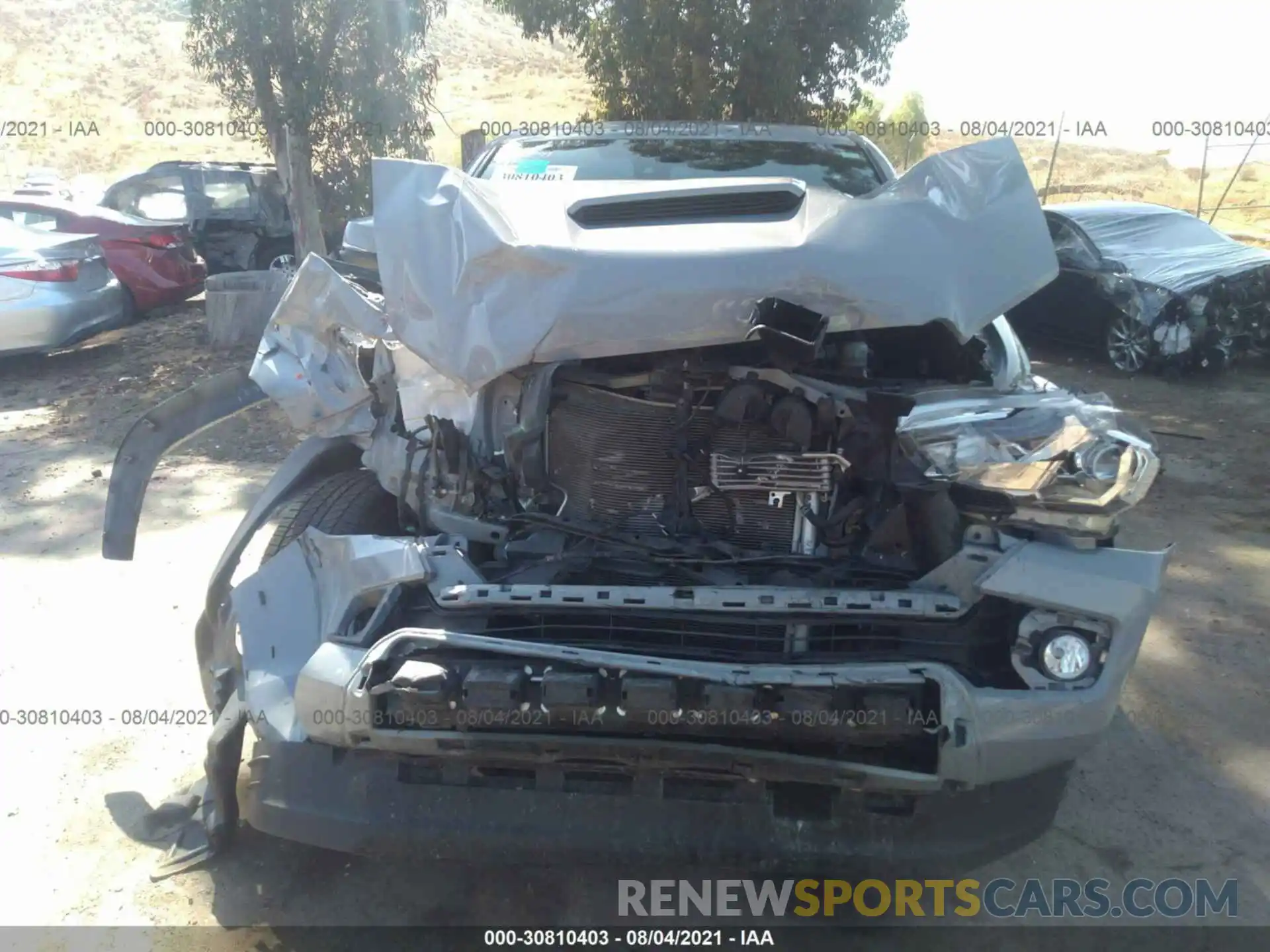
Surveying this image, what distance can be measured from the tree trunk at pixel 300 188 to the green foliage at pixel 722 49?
2846mm

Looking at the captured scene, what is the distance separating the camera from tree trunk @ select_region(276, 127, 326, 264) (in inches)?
357

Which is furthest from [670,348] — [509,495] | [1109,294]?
[1109,294]

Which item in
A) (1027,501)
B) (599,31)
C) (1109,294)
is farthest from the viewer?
(599,31)

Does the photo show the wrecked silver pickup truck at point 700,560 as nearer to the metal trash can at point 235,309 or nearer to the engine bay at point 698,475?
the engine bay at point 698,475

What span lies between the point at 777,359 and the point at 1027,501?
69cm

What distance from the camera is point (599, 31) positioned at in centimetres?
1044

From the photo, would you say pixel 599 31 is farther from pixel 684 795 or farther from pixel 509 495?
pixel 684 795

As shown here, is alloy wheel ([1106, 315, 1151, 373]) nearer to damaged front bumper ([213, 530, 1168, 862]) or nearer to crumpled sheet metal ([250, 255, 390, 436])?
damaged front bumper ([213, 530, 1168, 862])

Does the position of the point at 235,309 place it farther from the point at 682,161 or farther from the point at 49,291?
the point at 682,161

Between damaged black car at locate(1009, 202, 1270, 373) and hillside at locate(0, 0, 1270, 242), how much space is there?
30.8 feet

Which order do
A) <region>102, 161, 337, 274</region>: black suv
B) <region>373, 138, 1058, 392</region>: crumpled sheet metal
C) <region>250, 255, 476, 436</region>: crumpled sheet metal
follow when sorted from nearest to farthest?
<region>373, 138, 1058, 392</region>: crumpled sheet metal → <region>250, 255, 476, 436</region>: crumpled sheet metal → <region>102, 161, 337, 274</region>: black suv

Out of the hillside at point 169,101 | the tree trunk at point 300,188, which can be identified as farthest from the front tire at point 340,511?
the hillside at point 169,101

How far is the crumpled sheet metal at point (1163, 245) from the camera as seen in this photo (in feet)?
28.2

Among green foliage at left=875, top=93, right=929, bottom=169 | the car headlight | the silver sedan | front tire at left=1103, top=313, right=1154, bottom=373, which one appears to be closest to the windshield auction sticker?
the car headlight
